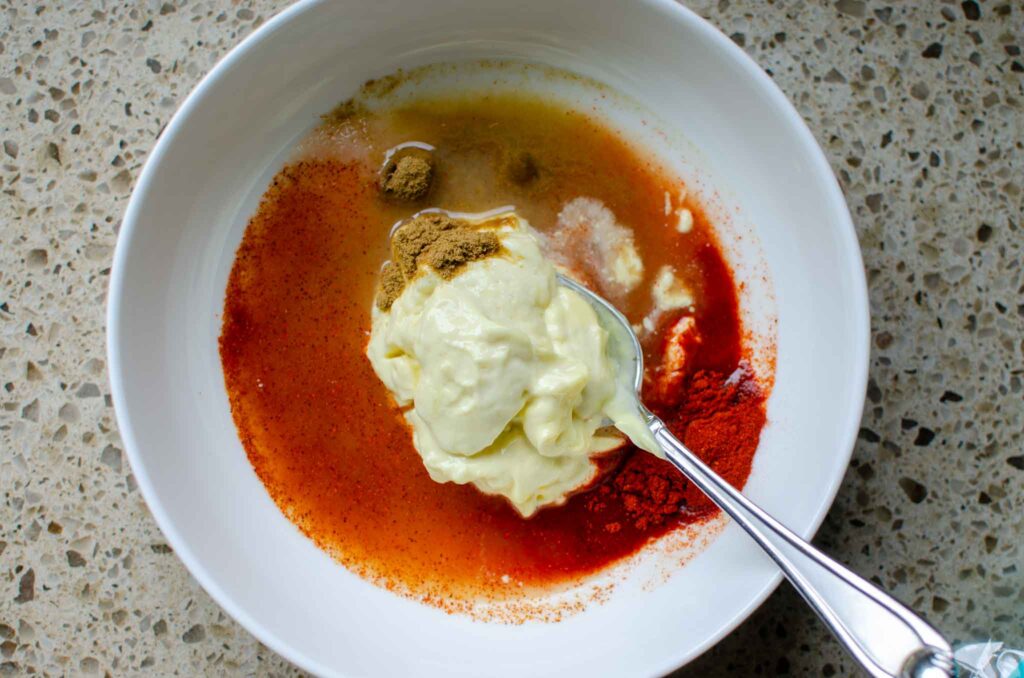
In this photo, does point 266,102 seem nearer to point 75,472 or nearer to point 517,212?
point 517,212

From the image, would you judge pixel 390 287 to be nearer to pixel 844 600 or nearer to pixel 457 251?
pixel 457 251

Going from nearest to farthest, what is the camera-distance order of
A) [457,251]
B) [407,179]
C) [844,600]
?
[844,600] < [457,251] < [407,179]

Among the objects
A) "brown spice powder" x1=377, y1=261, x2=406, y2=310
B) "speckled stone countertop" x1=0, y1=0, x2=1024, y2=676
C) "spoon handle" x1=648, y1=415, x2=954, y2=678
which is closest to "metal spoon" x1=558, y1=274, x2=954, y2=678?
"spoon handle" x1=648, y1=415, x2=954, y2=678

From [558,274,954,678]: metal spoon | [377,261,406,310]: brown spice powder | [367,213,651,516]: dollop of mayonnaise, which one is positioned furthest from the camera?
[377,261,406,310]: brown spice powder

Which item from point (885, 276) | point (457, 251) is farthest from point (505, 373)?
point (885, 276)

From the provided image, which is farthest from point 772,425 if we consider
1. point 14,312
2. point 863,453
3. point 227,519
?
point 14,312

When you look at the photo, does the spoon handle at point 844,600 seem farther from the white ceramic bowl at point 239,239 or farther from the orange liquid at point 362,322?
the orange liquid at point 362,322

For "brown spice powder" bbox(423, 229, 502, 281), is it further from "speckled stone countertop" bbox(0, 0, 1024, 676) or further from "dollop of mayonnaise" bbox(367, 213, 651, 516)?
Answer: "speckled stone countertop" bbox(0, 0, 1024, 676)
